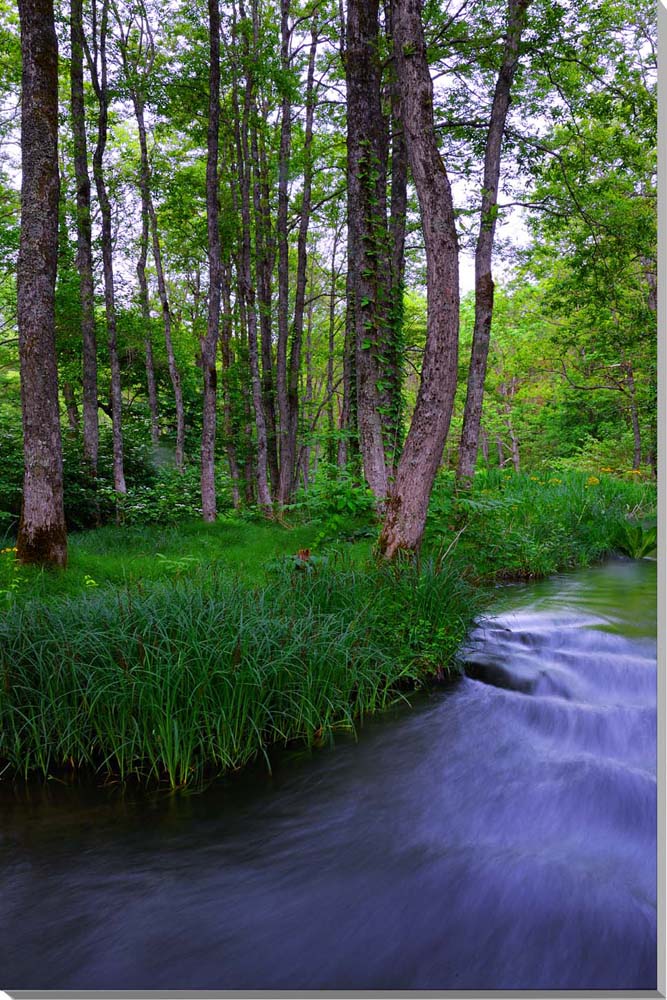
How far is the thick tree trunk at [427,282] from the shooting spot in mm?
5512

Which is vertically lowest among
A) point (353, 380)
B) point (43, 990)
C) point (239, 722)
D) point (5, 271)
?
point (43, 990)

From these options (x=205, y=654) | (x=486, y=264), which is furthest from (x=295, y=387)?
(x=205, y=654)

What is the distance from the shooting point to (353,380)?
31.3ft

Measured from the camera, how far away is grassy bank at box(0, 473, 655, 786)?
11.5 feet

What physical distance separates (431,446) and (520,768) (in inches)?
127

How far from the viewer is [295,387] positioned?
14.6m

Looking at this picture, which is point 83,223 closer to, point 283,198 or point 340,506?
point 283,198

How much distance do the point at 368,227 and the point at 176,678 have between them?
6576 mm

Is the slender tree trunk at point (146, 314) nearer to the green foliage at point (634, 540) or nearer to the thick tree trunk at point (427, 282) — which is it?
the thick tree trunk at point (427, 282)

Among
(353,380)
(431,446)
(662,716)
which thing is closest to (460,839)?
(662,716)

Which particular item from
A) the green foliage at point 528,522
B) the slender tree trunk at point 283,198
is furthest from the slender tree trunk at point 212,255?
the green foliage at point 528,522

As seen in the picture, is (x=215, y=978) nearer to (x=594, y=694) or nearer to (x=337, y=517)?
Answer: (x=594, y=694)

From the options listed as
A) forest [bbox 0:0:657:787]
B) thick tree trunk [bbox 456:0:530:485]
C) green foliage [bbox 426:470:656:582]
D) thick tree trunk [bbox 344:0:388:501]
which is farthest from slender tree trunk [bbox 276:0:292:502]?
green foliage [bbox 426:470:656:582]

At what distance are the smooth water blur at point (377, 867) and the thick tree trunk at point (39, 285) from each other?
3068mm
